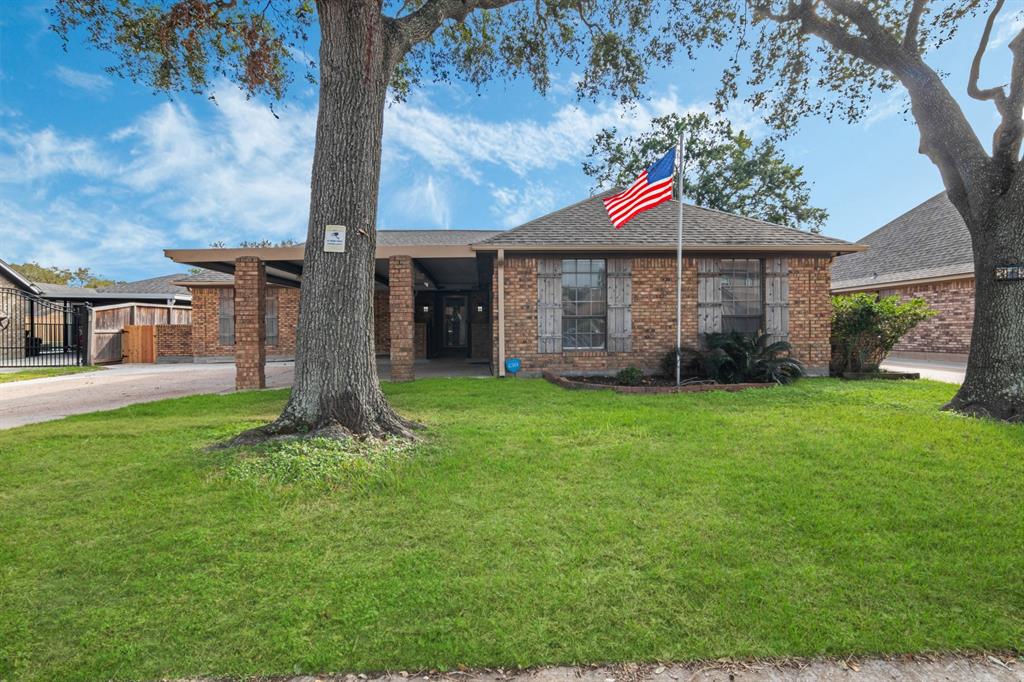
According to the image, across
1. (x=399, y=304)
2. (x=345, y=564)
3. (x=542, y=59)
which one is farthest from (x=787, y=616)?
(x=542, y=59)

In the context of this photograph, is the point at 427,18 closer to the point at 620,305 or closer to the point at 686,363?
the point at 620,305

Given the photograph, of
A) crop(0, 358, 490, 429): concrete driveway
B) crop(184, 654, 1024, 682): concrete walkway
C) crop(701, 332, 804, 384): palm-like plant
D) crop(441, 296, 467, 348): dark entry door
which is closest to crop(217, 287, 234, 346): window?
crop(0, 358, 490, 429): concrete driveway

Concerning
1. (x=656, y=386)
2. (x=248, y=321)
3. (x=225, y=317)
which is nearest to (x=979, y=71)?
(x=656, y=386)

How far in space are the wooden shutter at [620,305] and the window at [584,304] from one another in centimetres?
15

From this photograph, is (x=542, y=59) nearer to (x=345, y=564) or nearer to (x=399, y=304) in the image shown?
(x=399, y=304)

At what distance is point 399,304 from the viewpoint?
838cm

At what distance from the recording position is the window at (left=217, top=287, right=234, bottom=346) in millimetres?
14836

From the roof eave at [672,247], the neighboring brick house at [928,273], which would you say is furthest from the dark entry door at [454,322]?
the neighboring brick house at [928,273]

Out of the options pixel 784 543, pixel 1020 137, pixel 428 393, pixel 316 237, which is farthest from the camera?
pixel 428 393

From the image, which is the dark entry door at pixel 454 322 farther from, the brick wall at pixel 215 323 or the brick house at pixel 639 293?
the brick house at pixel 639 293

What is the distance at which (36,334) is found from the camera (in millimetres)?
16891

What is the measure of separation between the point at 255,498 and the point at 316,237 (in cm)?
260

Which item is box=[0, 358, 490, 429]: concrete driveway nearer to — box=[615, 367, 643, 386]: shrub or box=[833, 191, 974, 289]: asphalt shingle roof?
box=[615, 367, 643, 386]: shrub

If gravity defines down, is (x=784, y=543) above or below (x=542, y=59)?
below
